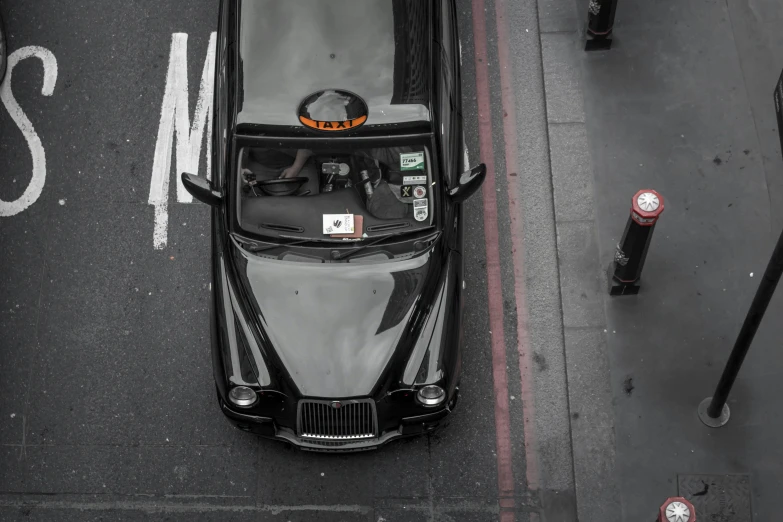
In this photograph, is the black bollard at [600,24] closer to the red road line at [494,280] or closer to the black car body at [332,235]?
the red road line at [494,280]

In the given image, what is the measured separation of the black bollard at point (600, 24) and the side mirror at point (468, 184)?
2.27 meters

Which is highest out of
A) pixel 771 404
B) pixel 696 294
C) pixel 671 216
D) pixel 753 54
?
pixel 753 54

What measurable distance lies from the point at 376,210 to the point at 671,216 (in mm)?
2649

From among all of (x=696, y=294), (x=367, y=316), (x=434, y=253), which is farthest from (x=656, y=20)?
(x=367, y=316)

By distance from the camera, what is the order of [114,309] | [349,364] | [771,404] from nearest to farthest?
1. [349,364]
2. [771,404]
3. [114,309]

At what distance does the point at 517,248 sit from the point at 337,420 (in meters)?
2.28

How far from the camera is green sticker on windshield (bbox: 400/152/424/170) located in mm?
6641

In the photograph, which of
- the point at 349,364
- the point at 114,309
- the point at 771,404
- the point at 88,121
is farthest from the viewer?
the point at 88,121

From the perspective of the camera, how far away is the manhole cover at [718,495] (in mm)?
6672

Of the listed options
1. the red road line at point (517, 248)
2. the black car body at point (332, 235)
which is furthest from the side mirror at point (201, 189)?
the red road line at point (517, 248)

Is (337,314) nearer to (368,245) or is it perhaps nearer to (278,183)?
(368,245)

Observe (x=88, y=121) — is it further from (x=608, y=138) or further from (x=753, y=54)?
(x=753, y=54)

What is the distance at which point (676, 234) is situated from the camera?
300 inches

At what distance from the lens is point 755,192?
7.75 m
